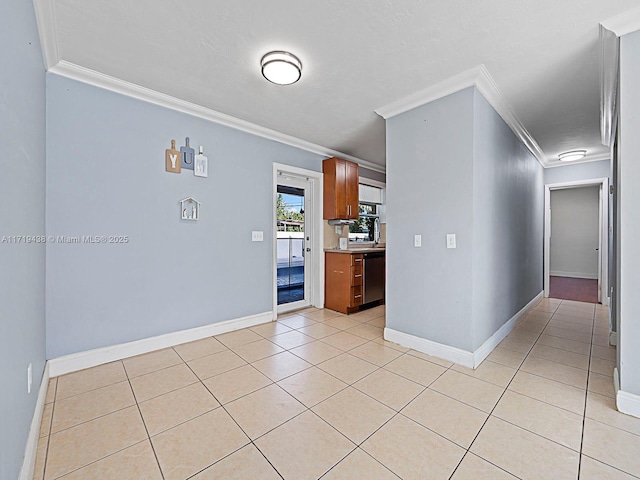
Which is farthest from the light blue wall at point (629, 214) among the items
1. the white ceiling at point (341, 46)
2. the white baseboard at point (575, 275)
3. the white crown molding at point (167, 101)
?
the white baseboard at point (575, 275)

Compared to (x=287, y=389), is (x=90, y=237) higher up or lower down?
higher up

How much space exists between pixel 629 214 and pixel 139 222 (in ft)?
12.4

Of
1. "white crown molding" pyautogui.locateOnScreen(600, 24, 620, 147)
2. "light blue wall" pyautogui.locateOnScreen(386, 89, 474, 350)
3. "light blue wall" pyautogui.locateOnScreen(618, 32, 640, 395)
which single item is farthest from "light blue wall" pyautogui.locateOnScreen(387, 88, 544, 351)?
"light blue wall" pyautogui.locateOnScreen(618, 32, 640, 395)

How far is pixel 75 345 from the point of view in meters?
2.38

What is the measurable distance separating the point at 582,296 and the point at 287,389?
596 cm

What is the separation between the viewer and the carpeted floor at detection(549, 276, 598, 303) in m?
5.17

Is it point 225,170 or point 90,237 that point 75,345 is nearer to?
point 90,237

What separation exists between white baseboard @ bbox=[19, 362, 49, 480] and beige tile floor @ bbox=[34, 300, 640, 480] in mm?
39

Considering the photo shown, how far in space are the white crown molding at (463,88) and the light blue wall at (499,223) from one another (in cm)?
8

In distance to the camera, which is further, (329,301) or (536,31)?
(329,301)

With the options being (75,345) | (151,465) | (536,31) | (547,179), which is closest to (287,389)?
(151,465)

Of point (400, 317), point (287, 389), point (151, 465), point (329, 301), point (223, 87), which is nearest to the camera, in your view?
point (151, 465)

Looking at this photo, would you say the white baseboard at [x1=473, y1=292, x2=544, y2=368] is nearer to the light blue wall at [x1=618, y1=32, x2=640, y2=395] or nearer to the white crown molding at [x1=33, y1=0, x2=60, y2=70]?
the light blue wall at [x1=618, y1=32, x2=640, y2=395]

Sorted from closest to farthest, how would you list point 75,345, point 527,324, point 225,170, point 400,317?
point 75,345 < point 400,317 < point 225,170 < point 527,324
